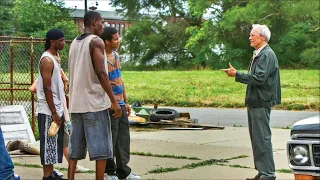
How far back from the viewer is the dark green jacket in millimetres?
8328

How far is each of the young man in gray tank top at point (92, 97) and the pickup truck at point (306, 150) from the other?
8.85ft

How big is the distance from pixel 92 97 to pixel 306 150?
117 inches

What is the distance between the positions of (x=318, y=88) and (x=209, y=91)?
4.92m

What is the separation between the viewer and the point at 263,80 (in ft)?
27.3

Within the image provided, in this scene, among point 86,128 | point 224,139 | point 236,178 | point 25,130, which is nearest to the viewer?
point 86,128

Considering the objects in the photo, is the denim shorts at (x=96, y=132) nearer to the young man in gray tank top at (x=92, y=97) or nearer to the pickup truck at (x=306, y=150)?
the young man in gray tank top at (x=92, y=97)

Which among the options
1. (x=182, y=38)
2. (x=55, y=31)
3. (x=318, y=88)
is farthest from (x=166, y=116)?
(x=182, y=38)

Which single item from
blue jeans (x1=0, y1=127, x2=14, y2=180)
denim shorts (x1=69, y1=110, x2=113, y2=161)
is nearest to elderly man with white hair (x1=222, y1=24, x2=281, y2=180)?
denim shorts (x1=69, y1=110, x2=113, y2=161)

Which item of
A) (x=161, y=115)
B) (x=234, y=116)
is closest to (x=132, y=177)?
(x=161, y=115)

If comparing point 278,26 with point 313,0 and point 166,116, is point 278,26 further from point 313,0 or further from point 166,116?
point 166,116

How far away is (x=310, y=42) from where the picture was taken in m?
50.5

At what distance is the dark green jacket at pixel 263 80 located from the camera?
8.33 m

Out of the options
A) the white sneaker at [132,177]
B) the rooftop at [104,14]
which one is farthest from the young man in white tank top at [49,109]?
the rooftop at [104,14]

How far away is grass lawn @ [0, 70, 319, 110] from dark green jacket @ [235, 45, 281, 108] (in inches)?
386
